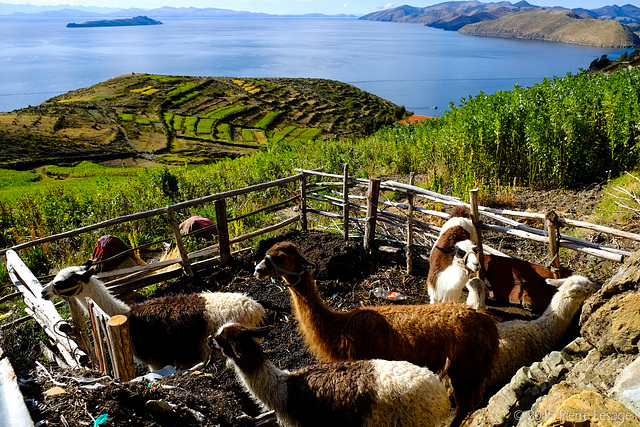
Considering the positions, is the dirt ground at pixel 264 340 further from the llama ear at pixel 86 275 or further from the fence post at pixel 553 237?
the llama ear at pixel 86 275

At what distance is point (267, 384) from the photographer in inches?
134

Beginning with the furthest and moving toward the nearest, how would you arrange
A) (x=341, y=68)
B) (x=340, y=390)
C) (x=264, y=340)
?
(x=341, y=68)
(x=264, y=340)
(x=340, y=390)

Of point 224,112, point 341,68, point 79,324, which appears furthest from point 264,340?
point 341,68

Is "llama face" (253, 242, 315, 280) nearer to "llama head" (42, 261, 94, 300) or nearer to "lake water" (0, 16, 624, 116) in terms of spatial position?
"llama head" (42, 261, 94, 300)

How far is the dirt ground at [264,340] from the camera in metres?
2.66

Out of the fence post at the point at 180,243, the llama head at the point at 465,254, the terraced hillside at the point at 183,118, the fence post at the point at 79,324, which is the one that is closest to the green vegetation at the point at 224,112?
the terraced hillside at the point at 183,118

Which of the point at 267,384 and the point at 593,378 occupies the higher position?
the point at 593,378

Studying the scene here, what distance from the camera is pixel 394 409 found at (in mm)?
3096

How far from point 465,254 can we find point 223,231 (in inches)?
160

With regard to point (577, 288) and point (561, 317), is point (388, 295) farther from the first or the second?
point (577, 288)

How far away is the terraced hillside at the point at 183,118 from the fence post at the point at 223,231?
4724 cm

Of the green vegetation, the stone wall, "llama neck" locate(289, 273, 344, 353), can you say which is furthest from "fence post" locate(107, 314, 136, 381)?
the green vegetation

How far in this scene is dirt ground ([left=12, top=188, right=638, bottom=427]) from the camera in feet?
8.74

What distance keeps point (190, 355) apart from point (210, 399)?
47.8 inches
